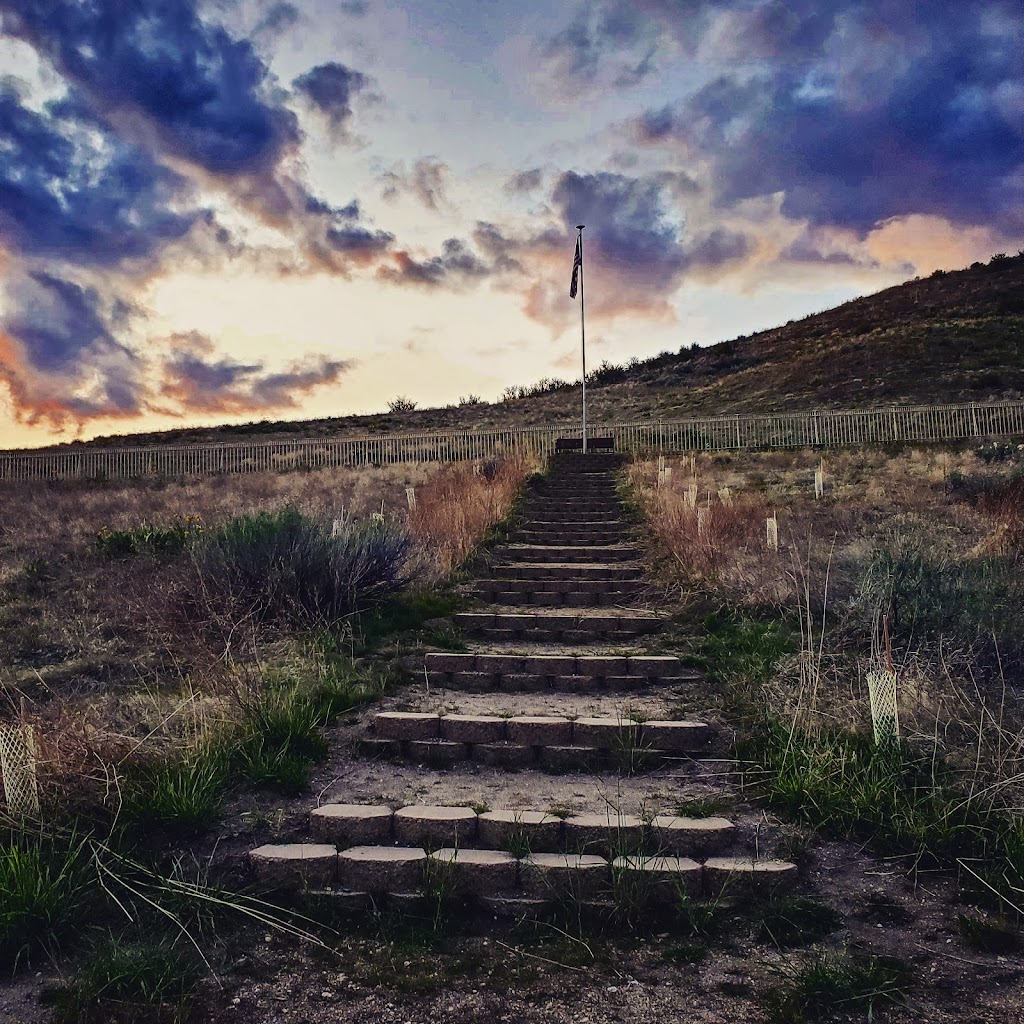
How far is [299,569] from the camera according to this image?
771 centimetres

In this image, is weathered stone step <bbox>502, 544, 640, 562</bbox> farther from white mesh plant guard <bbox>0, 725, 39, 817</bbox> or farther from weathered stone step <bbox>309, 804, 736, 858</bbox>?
white mesh plant guard <bbox>0, 725, 39, 817</bbox>

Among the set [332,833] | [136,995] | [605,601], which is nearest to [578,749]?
[332,833]

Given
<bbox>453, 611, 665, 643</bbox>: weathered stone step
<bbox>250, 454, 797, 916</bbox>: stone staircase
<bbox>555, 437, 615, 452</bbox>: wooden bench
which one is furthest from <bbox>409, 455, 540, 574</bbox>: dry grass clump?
<bbox>555, 437, 615, 452</bbox>: wooden bench

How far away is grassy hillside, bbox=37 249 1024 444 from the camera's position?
32.3 m

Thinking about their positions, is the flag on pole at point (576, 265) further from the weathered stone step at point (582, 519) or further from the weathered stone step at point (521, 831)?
the weathered stone step at point (521, 831)

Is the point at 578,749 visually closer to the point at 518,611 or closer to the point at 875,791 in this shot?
the point at 875,791

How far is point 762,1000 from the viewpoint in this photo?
8.66ft

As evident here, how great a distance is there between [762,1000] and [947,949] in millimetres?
770

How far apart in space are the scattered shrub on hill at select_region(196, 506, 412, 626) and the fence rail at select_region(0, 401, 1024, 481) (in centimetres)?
1486

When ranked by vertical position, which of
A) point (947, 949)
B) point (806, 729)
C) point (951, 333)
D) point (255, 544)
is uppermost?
point (951, 333)

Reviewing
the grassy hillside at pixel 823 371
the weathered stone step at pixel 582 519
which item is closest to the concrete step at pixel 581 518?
the weathered stone step at pixel 582 519

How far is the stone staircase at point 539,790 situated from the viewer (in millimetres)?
3301

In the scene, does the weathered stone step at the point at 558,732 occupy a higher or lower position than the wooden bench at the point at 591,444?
lower

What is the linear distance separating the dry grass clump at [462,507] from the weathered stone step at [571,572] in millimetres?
644
